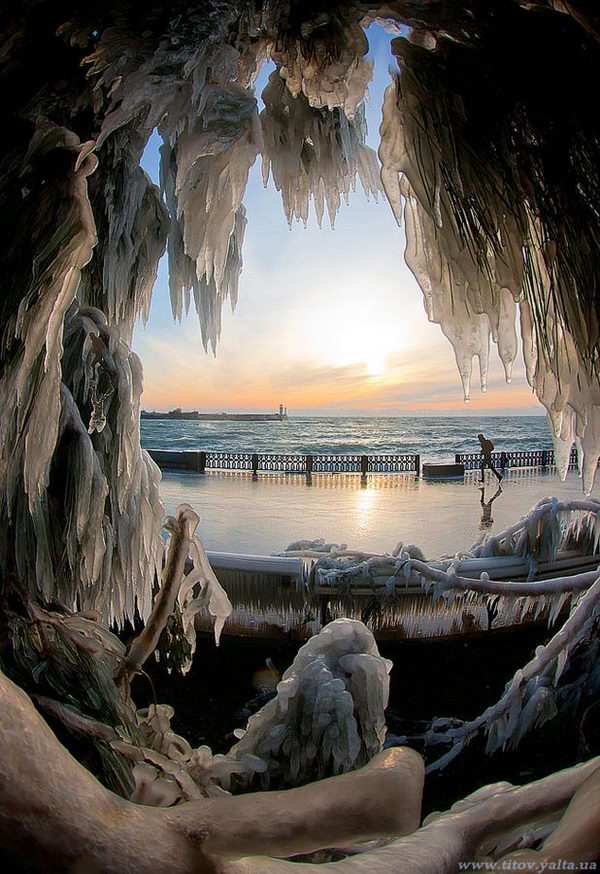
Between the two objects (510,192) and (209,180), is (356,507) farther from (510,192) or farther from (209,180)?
(510,192)

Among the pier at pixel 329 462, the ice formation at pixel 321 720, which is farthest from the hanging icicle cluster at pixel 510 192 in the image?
the pier at pixel 329 462

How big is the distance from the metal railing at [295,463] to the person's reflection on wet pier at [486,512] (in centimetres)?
281

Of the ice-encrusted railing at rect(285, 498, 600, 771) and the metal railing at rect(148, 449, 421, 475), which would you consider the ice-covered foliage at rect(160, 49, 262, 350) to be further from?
the metal railing at rect(148, 449, 421, 475)

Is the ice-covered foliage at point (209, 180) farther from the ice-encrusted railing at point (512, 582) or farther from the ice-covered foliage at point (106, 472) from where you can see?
the ice-encrusted railing at point (512, 582)

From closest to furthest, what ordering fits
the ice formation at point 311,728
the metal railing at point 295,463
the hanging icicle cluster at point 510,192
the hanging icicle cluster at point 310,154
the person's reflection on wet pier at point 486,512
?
the hanging icicle cluster at point 510,192 < the hanging icicle cluster at point 310,154 < the ice formation at point 311,728 < the person's reflection on wet pier at point 486,512 < the metal railing at point 295,463

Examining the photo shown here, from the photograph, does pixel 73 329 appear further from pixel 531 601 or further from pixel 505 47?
pixel 531 601

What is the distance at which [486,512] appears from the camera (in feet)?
18.3

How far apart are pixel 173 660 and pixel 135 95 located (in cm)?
197

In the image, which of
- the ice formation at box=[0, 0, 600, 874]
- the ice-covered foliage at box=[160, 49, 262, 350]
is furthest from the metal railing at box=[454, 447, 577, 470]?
the ice formation at box=[0, 0, 600, 874]

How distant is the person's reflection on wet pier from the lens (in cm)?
498

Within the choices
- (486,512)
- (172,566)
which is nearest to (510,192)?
(172,566)

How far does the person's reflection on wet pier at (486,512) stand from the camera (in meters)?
4.98

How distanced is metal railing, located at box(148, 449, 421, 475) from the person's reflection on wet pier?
2813 mm

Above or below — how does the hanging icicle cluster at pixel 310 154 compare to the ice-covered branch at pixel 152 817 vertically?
above
